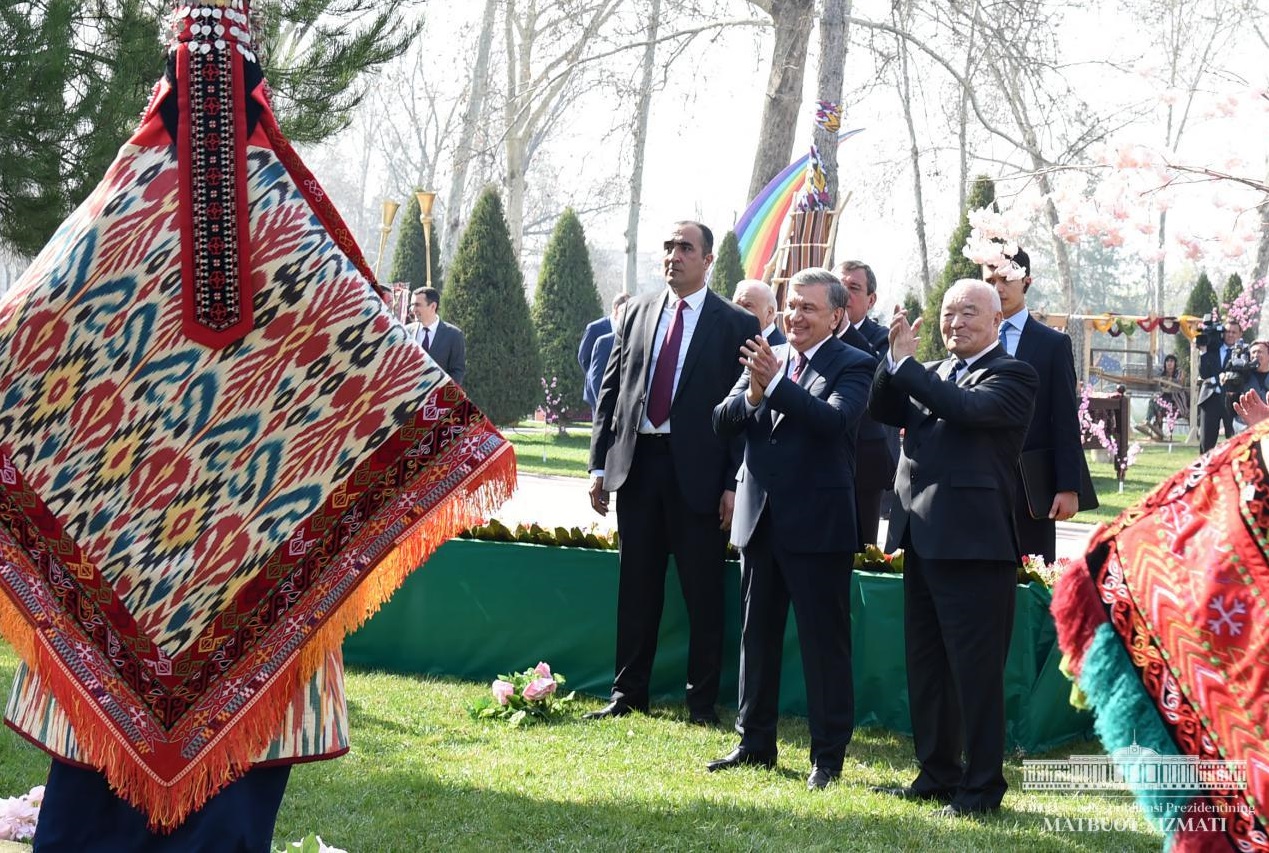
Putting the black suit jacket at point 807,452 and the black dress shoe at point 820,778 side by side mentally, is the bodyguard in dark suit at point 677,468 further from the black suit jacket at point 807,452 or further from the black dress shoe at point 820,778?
the black dress shoe at point 820,778

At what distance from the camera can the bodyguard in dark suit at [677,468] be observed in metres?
5.86

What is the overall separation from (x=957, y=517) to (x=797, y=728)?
1739 millimetres

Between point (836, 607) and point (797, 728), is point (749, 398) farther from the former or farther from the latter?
point (797, 728)

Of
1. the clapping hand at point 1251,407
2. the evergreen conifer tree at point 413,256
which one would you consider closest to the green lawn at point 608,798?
the clapping hand at point 1251,407

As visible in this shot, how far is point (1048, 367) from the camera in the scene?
5457 millimetres

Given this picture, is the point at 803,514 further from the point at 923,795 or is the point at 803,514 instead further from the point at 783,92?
the point at 783,92

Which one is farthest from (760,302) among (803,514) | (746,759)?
(746,759)

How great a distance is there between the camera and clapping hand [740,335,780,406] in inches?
195

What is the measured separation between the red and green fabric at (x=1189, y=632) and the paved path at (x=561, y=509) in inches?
313

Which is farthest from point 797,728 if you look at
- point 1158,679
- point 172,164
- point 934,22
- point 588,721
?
point 934,22

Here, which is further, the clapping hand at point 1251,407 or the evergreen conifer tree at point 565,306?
the evergreen conifer tree at point 565,306

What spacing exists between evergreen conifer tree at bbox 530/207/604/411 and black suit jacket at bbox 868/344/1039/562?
18.5 metres

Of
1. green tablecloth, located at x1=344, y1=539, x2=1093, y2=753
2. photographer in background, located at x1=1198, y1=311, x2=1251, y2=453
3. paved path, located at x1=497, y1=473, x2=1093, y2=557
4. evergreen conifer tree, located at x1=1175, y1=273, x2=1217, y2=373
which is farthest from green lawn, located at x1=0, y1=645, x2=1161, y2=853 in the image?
evergreen conifer tree, located at x1=1175, y1=273, x2=1217, y2=373

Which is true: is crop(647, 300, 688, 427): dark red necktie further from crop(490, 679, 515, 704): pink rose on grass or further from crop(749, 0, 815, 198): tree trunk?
crop(749, 0, 815, 198): tree trunk
